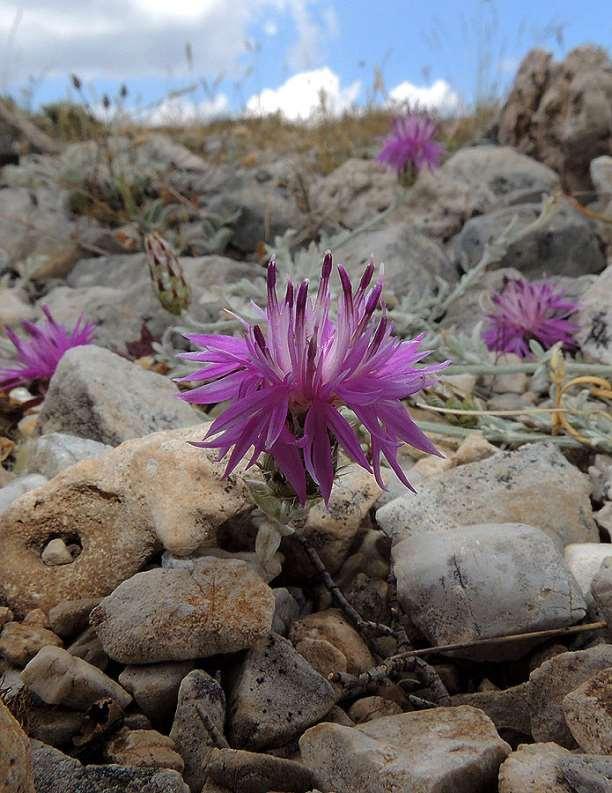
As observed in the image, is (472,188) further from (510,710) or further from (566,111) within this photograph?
(510,710)

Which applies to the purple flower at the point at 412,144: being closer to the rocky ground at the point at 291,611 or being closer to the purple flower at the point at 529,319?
the purple flower at the point at 529,319

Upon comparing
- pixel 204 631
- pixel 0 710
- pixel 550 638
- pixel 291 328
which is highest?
pixel 291 328

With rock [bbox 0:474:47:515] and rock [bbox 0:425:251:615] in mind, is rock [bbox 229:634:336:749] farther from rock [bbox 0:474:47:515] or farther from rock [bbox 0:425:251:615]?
rock [bbox 0:474:47:515]

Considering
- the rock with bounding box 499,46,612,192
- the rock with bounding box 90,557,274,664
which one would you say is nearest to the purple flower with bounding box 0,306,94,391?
the rock with bounding box 90,557,274,664

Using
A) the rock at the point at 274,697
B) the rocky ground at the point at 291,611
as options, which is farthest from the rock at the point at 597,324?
the rock at the point at 274,697

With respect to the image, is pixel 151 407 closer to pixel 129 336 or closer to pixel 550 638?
pixel 550 638

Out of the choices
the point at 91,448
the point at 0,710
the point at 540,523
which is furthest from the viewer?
the point at 91,448

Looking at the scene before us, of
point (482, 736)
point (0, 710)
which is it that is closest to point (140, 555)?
point (0, 710)
